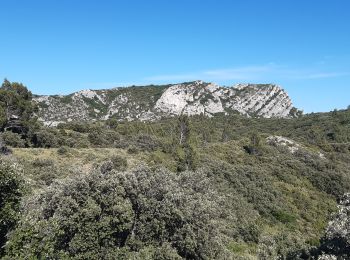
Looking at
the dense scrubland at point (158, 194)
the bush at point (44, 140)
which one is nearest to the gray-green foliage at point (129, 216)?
the dense scrubland at point (158, 194)

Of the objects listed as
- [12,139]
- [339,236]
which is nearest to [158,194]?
[339,236]

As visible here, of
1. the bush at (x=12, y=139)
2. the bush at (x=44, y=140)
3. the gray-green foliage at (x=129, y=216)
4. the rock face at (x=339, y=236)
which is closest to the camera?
the rock face at (x=339, y=236)

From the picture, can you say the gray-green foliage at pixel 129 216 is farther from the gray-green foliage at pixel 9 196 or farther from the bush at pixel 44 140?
the bush at pixel 44 140

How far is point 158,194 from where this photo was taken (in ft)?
87.9

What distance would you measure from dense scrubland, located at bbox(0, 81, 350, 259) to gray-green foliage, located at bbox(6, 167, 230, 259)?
0.23ft

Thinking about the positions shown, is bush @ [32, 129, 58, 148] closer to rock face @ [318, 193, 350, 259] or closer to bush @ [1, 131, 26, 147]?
bush @ [1, 131, 26, 147]

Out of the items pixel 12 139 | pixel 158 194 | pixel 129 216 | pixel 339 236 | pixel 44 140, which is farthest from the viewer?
pixel 44 140

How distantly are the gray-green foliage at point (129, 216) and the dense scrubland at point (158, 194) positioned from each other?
0.07 m

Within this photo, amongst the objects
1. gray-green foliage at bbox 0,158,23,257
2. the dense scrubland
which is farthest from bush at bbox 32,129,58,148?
gray-green foliage at bbox 0,158,23,257

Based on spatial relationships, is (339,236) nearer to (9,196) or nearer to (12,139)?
(9,196)

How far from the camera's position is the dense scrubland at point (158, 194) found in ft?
73.4

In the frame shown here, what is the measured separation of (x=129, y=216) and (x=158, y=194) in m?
3.18

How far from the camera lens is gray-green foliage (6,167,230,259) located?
918 inches

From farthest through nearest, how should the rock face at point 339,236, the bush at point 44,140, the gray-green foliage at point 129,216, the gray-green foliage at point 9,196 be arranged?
the bush at point 44,140, the gray-green foliage at point 129,216, the rock face at point 339,236, the gray-green foliage at point 9,196
